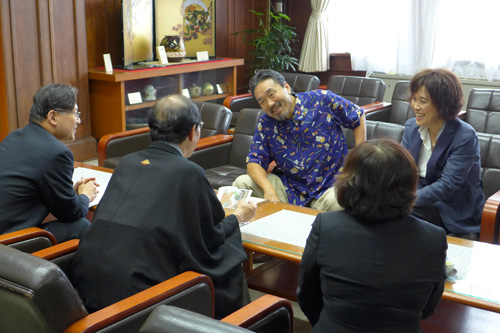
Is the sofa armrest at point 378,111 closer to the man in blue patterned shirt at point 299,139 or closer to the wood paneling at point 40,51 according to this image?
the man in blue patterned shirt at point 299,139

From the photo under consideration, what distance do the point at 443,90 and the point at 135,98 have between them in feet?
11.2

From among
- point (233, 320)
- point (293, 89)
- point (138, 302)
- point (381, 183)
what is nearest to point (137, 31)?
point (293, 89)

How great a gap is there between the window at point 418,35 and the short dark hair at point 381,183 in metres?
5.05

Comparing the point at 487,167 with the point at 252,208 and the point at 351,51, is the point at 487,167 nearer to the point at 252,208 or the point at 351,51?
the point at 252,208

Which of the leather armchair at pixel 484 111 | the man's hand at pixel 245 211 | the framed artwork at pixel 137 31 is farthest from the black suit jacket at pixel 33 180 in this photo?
the framed artwork at pixel 137 31

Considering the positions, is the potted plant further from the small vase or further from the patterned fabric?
the patterned fabric

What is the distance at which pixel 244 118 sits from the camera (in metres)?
4.16

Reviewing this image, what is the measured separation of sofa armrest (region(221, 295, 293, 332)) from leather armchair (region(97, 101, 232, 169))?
262 centimetres

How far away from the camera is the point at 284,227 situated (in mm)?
2314

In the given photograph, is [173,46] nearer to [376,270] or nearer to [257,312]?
[257,312]

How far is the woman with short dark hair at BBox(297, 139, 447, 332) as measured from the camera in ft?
4.74

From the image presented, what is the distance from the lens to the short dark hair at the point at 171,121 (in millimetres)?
2057

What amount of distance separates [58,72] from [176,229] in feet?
12.2

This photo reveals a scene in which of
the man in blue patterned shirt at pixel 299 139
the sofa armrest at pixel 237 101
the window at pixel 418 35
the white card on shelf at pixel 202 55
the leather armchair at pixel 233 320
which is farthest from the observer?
the white card on shelf at pixel 202 55
